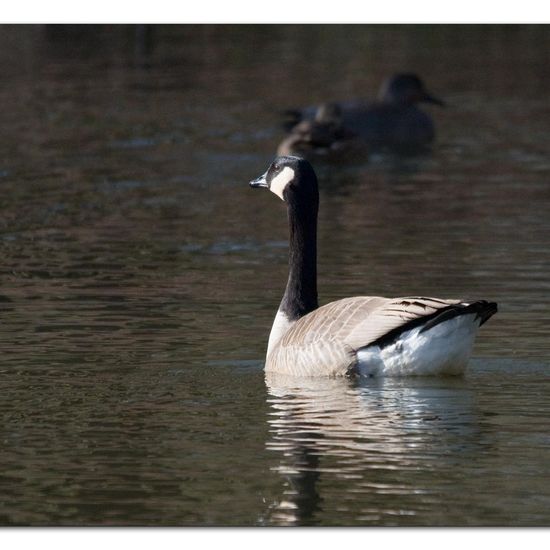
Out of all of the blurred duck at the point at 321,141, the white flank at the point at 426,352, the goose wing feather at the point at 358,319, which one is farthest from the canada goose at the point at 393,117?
the white flank at the point at 426,352

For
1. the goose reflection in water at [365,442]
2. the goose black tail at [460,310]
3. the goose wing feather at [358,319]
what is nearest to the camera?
the goose reflection in water at [365,442]

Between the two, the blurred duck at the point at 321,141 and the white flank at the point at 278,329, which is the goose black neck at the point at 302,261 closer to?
the white flank at the point at 278,329

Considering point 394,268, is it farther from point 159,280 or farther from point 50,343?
point 50,343

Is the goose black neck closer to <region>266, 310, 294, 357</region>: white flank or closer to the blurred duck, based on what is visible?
<region>266, 310, 294, 357</region>: white flank

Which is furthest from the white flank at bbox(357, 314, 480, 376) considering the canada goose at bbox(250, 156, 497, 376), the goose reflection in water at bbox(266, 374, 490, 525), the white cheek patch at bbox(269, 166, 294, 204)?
the white cheek patch at bbox(269, 166, 294, 204)

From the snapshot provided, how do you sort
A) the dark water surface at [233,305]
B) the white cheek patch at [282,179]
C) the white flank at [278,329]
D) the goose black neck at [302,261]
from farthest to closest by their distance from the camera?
the white cheek patch at [282,179]
the goose black neck at [302,261]
the white flank at [278,329]
the dark water surface at [233,305]

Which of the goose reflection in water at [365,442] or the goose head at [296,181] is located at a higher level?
the goose head at [296,181]

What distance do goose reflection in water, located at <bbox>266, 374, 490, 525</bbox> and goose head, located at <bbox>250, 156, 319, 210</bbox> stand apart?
161 centimetres

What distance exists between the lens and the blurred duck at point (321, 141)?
2575 cm

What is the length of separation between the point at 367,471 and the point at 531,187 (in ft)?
43.5

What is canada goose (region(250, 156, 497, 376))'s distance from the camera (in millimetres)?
11492

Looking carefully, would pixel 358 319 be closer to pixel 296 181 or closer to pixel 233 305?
pixel 296 181

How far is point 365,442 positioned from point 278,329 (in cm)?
266

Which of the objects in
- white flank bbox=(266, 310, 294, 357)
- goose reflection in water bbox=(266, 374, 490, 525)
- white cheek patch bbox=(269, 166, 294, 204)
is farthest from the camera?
A: white cheek patch bbox=(269, 166, 294, 204)
